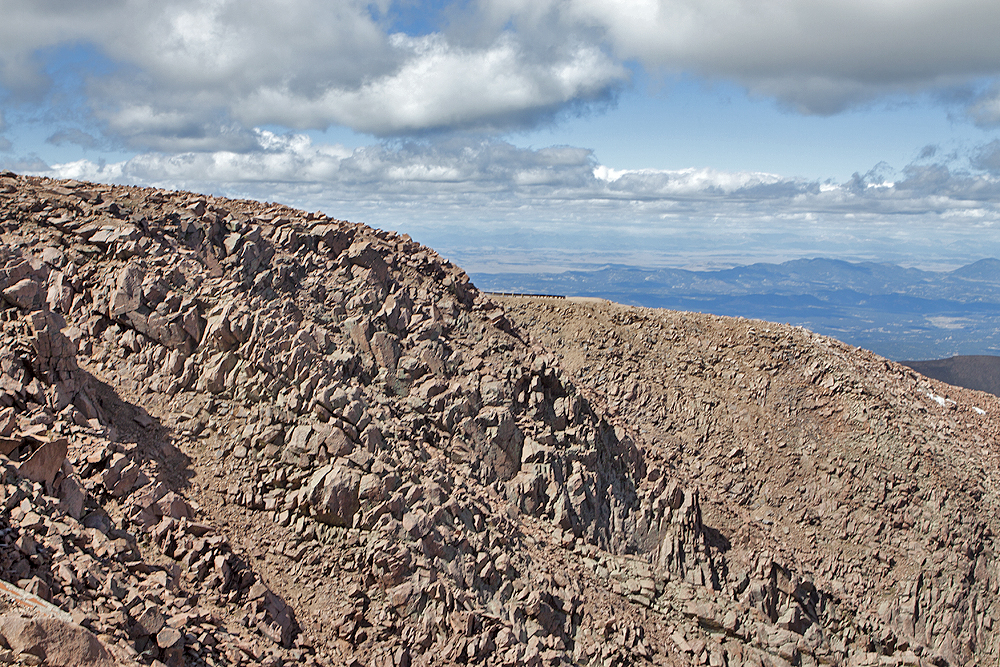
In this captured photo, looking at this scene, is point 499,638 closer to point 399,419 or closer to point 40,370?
point 399,419

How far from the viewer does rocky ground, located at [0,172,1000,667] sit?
13.1 meters

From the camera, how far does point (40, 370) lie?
15.2m

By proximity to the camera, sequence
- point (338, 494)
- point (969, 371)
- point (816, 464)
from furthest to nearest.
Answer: point (969, 371) < point (816, 464) < point (338, 494)

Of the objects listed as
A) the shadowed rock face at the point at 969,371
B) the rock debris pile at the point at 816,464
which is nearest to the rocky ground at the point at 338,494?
the rock debris pile at the point at 816,464

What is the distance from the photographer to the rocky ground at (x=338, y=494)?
13117 mm

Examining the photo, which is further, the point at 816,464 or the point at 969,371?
the point at 969,371

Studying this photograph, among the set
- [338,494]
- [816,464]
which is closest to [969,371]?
[816,464]

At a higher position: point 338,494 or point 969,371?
point 338,494

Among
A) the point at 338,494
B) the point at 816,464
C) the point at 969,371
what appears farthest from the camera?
the point at 969,371

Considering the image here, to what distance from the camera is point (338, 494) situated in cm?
1703

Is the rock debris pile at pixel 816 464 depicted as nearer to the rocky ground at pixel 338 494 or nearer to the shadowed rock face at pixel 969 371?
the rocky ground at pixel 338 494

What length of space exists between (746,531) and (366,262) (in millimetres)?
18634

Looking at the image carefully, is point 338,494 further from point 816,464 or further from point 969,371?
point 969,371

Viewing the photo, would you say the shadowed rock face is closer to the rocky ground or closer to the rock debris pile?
the rock debris pile
